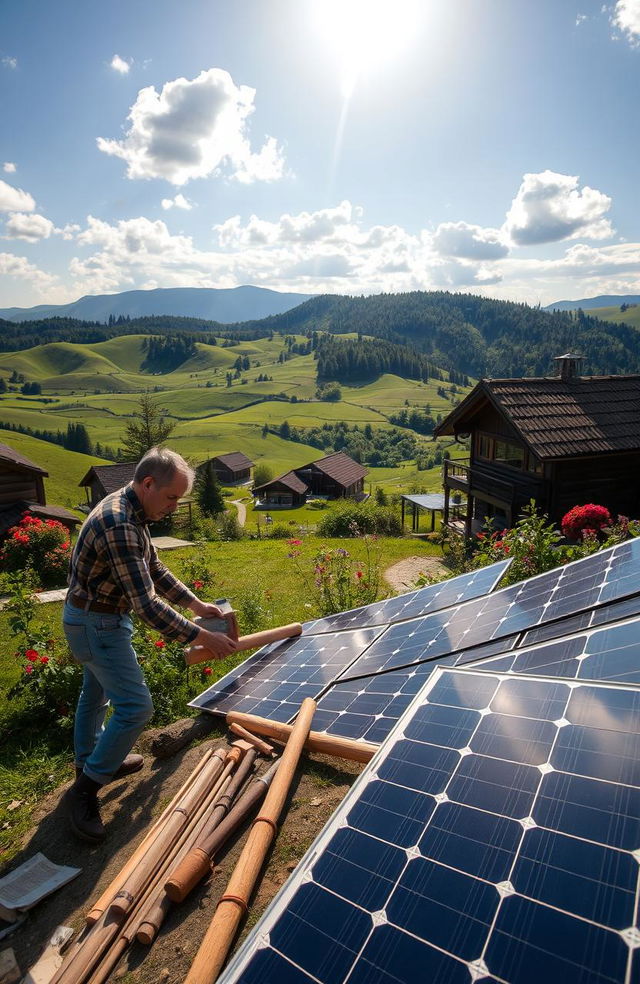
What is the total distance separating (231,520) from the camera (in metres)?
37.1

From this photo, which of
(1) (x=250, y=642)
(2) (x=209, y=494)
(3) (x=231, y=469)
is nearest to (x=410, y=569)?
(1) (x=250, y=642)

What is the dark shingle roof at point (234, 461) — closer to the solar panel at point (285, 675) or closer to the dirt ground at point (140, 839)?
the solar panel at point (285, 675)

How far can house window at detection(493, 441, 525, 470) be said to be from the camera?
2269 centimetres

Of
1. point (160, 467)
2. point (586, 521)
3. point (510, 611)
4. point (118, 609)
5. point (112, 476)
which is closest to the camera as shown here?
point (160, 467)

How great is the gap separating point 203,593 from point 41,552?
20.9 feet

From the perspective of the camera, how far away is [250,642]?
642 cm

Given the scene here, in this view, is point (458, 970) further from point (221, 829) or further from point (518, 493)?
point (518, 493)

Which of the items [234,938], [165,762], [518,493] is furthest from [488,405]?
[234,938]

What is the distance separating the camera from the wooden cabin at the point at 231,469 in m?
107

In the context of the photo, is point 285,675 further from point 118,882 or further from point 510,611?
point 118,882

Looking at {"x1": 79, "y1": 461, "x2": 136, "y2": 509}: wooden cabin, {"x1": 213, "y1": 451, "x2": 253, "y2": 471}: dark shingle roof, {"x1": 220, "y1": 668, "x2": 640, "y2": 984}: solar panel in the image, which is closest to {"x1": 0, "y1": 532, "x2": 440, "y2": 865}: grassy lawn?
{"x1": 220, "y1": 668, "x2": 640, "y2": 984}: solar panel

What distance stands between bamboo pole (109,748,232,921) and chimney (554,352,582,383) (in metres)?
21.6

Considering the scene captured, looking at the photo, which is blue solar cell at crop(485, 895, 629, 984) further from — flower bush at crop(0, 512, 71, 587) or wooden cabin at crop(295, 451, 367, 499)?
wooden cabin at crop(295, 451, 367, 499)

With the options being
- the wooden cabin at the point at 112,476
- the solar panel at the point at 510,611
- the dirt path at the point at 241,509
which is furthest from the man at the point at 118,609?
the dirt path at the point at 241,509
